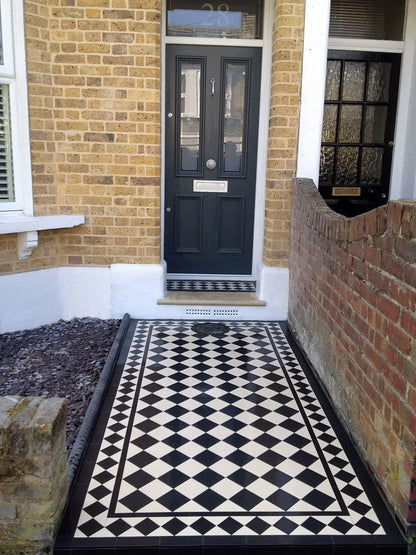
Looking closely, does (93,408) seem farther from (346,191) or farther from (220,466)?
(346,191)

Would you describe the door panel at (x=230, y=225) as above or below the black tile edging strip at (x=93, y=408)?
above

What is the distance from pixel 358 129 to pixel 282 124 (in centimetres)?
120

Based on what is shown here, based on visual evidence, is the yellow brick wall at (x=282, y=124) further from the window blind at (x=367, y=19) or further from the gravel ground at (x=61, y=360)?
the gravel ground at (x=61, y=360)

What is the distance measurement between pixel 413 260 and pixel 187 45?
3687mm

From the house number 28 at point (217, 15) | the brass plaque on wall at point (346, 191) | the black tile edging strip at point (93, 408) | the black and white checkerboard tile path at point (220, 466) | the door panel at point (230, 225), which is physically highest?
the house number 28 at point (217, 15)

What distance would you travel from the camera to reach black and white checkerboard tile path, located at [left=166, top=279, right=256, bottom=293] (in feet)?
17.4

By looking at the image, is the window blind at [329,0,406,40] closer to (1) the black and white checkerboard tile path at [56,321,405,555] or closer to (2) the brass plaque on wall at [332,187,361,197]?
(2) the brass plaque on wall at [332,187,361,197]

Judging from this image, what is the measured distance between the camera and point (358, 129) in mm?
5469

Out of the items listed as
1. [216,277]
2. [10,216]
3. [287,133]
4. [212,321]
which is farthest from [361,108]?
[10,216]

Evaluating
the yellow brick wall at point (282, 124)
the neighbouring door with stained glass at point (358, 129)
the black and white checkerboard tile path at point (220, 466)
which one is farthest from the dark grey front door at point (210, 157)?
the black and white checkerboard tile path at point (220, 466)

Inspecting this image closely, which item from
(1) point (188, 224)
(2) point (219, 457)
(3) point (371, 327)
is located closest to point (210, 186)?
(1) point (188, 224)

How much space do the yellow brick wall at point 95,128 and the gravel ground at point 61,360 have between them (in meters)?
0.59

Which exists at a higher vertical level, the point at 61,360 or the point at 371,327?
the point at 371,327

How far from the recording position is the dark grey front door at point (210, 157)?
5145 millimetres
